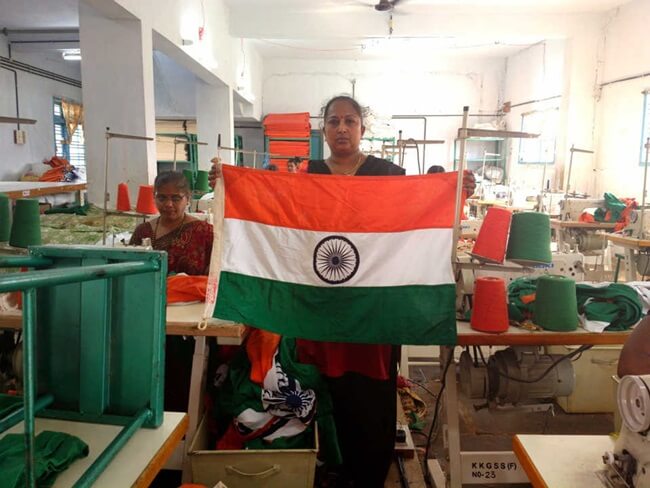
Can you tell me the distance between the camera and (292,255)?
6.54 ft

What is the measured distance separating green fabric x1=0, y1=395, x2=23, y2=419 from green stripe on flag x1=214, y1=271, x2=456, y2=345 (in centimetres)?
82

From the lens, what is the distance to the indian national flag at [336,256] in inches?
75.6

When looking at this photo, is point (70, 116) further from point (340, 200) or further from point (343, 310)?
point (343, 310)

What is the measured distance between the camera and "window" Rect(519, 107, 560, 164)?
864 cm

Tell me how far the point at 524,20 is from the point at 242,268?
24.7 feet

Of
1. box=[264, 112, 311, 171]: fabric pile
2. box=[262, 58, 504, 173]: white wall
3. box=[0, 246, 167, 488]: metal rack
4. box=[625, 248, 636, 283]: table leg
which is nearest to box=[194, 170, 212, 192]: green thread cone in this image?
box=[0, 246, 167, 488]: metal rack

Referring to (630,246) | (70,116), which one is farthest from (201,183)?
(70,116)

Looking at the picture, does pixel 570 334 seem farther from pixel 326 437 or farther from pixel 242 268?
pixel 242 268

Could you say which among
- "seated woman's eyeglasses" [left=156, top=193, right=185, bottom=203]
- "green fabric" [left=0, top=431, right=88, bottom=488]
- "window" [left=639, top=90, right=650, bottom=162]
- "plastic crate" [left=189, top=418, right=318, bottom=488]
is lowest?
"plastic crate" [left=189, top=418, right=318, bottom=488]

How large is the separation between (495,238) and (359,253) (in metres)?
0.62

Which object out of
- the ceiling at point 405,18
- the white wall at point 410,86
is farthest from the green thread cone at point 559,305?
the white wall at point 410,86

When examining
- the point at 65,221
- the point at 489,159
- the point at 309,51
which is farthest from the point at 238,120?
the point at 65,221

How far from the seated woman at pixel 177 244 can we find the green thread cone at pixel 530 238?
154cm

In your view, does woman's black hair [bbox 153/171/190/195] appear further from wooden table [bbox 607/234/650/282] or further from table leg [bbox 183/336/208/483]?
wooden table [bbox 607/234/650/282]
